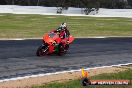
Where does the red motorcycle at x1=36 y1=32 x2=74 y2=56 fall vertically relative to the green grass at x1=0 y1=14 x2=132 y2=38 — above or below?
above

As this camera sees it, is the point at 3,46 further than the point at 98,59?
Yes

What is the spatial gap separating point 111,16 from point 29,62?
49.0m

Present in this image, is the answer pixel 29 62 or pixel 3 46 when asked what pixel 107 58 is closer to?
pixel 29 62

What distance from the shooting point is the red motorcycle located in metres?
15.9

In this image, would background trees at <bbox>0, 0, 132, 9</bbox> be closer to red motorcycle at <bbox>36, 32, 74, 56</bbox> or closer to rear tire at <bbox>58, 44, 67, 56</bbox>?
rear tire at <bbox>58, 44, 67, 56</bbox>

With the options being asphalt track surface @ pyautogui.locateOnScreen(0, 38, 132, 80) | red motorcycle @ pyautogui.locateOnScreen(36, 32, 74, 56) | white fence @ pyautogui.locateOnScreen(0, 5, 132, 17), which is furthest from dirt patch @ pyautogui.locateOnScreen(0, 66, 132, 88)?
white fence @ pyautogui.locateOnScreen(0, 5, 132, 17)

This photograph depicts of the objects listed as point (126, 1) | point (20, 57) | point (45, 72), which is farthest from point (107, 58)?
point (126, 1)

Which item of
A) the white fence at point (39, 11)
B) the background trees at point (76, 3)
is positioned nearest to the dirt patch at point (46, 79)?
the white fence at point (39, 11)

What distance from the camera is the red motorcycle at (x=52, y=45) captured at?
1593 cm

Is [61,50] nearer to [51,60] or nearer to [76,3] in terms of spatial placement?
[51,60]

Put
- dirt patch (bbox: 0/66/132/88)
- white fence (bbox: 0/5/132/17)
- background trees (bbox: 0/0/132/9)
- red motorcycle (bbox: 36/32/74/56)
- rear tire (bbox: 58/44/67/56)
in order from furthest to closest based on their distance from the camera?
background trees (bbox: 0/0/132/9)
white fence (bbox: 0/5/132/17)
rear tire (bbox: 58/44/67/56)
red motorcycle (bbox: 36/32/74/56)
dirt patch (bbox: 0/66/132/88)

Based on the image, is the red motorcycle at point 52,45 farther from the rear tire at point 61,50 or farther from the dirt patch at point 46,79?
the dirt patch at point 46,79


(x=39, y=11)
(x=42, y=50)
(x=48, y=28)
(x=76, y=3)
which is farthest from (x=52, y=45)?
(x=76, y=3)

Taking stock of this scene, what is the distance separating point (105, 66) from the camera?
559 inches
